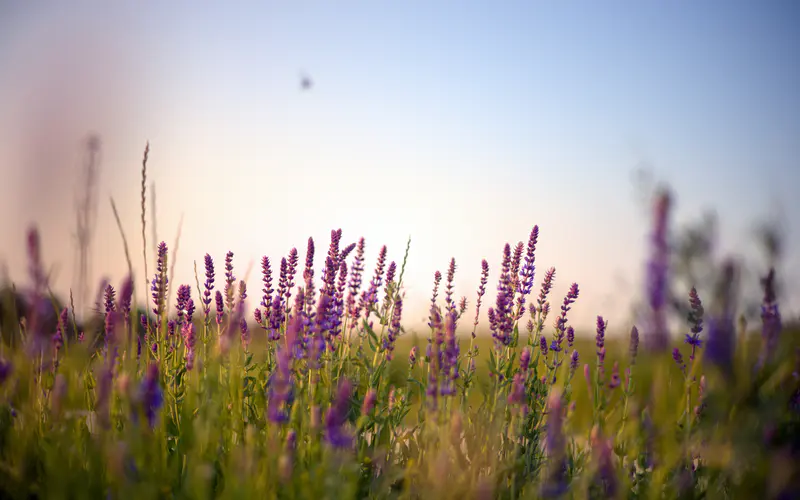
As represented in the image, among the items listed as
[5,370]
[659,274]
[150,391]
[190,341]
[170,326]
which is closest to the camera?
[659,274]

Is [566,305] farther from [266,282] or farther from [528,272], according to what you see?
[266,282]

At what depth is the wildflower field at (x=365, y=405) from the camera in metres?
2.18

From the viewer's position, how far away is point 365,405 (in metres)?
2.82

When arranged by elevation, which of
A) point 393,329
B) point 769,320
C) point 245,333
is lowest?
point 245,333

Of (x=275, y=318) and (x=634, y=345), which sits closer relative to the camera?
(x=634, y=345)

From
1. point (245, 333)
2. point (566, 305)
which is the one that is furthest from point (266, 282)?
point (566, 305)

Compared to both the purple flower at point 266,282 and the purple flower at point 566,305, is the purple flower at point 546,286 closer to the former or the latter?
the purple flower at point 566,305

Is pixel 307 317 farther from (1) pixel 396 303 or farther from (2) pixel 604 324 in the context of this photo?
(2) pixel 604 324

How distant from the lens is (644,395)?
2320 mm

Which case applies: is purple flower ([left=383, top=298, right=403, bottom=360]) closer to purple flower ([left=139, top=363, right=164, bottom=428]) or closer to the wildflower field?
the wildflower field

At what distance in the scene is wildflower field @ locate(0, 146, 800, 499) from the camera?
218 cm

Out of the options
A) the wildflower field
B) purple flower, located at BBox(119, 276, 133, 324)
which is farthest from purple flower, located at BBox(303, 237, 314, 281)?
purple flower, located at BBox(119, 276, 133, 324)

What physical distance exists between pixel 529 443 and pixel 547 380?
1.76 ft

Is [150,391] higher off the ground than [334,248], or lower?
lower
